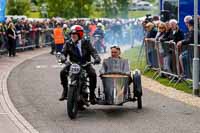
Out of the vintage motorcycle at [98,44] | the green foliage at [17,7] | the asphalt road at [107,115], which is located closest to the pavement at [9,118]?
the asphalt road at [107,115]

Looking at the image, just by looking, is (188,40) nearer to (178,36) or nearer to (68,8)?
(178,36)

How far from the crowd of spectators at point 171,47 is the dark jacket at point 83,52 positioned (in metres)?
4.22

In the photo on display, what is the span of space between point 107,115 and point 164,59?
6512 mm

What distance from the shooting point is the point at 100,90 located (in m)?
13.4

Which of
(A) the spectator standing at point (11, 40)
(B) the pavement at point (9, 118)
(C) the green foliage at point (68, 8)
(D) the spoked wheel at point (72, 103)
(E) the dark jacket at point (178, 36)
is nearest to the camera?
(B) the pavement at point (9, 118)

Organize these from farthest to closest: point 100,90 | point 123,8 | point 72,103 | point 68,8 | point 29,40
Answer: point 123,8, point 68,8, point 29,40, point 100,90, point 72,103

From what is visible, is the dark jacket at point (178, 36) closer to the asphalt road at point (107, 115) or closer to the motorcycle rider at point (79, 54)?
the asphalt road at point (107, 115)

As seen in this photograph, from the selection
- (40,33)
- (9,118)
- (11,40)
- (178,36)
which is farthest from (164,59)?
(40,33)

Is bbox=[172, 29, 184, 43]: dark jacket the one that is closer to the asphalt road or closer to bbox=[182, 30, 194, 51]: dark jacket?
bbox=[182, 30, 194, 51]: dark jacket

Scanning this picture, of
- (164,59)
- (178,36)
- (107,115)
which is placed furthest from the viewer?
(164,59)

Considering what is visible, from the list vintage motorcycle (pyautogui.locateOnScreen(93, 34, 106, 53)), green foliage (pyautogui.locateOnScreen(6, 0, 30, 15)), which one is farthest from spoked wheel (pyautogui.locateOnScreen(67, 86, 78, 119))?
green foliage (pyautogui.locateOnScreen(6, 0, 30, 15))

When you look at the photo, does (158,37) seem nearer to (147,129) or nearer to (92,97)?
(92,97)

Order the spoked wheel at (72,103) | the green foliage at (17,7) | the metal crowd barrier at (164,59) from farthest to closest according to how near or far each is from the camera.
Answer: the green foliage at (17,7)
the metal crowd barrier at (164,59)
the spoked wheel at (72,103)

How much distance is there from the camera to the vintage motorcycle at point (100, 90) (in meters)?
12.2
